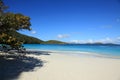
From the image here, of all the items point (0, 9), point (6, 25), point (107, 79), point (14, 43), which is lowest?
point (107, 79)

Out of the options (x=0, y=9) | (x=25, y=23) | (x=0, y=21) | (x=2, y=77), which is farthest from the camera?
(x=25, y=23)

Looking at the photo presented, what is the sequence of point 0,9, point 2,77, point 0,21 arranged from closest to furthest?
point 2,77 → point 0,21 → point 0,9

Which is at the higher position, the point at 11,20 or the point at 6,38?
the point at 11,20

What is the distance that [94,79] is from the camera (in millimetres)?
7637

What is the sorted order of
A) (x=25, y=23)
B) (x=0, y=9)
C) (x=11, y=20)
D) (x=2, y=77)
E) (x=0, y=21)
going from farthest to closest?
1. (x=25, y=23)
2. (x=0, y=9)
3. (x=11, y=20)
4. (x=0, y=21)
5. (x=2, y=77)

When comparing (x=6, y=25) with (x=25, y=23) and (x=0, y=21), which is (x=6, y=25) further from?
(x=25, y=23)

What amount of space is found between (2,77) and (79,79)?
137 inches

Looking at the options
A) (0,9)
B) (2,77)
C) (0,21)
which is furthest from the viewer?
(0,9)

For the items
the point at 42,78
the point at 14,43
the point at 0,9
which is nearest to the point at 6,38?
the point at 14,43

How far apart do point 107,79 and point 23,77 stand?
393 cm

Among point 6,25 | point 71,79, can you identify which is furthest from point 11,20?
point 71,79

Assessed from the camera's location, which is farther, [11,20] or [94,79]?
[11,20]

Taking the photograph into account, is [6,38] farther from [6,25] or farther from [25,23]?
[25,23]

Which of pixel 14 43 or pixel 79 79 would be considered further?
pixel 14 43
